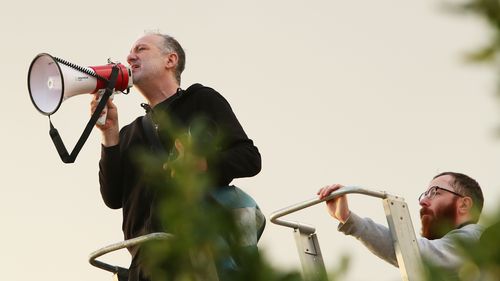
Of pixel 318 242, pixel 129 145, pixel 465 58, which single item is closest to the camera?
pixel 465 58

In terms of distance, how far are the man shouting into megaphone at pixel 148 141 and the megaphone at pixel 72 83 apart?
97 mm

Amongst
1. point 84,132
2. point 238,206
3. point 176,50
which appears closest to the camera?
point 238,206

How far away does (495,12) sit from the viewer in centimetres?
112

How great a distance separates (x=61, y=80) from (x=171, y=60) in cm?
55

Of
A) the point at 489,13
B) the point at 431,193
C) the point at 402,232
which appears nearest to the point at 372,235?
the point at 402,232

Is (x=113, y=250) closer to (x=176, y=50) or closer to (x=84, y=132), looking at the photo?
(x=84, y=132)

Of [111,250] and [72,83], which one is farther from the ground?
[72,83]

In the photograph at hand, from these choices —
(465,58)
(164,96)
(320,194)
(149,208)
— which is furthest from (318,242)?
(465,58)

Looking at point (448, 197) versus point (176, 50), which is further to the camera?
point (176, 50)

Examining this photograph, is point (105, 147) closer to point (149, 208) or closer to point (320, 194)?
point (149, 208)

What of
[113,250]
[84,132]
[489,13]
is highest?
[84,132]

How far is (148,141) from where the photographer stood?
5055 millimetres

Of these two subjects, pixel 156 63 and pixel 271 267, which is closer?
pixel 271 267

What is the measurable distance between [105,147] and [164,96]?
49 centimetres
